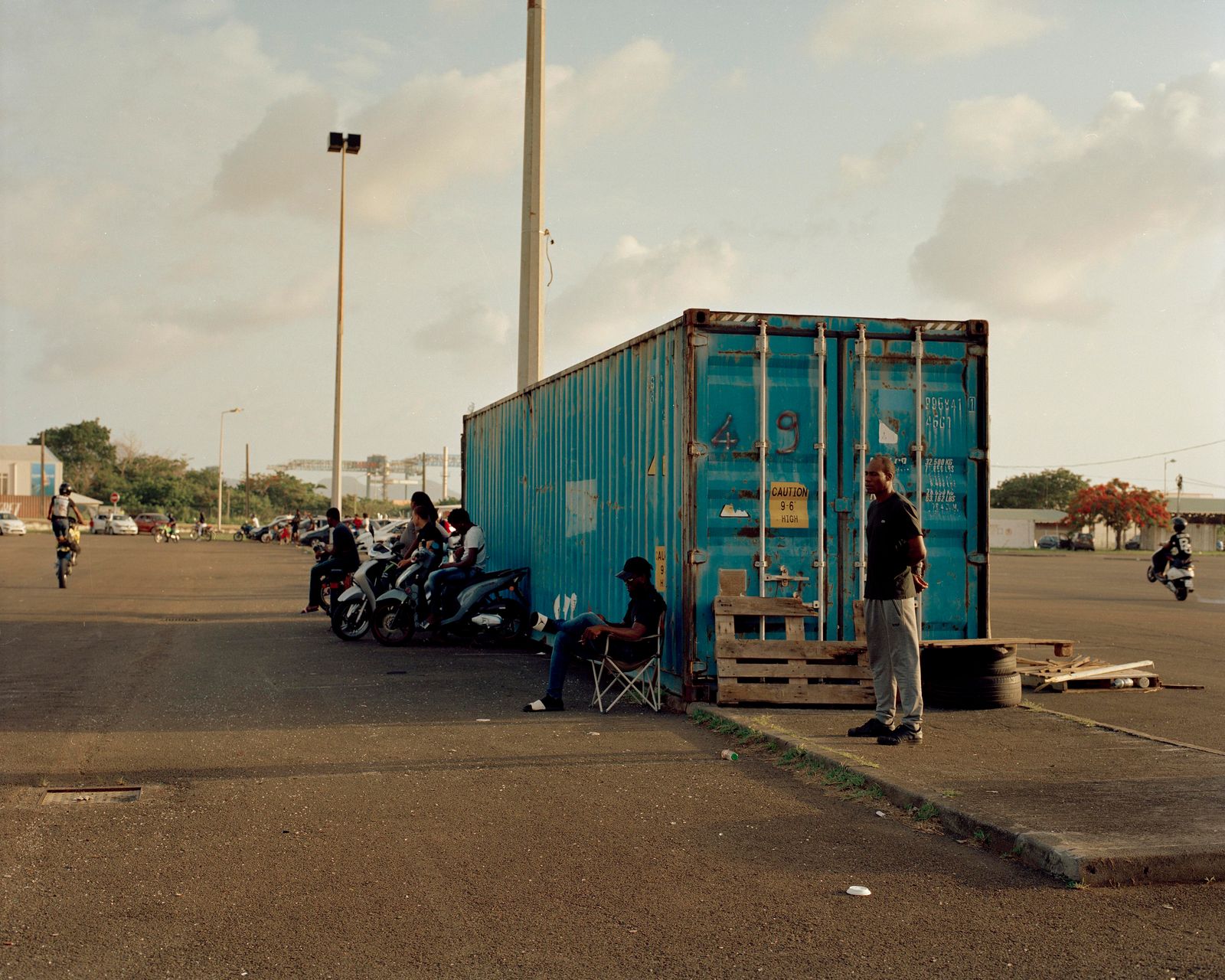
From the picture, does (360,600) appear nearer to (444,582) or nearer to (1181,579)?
(444,582)

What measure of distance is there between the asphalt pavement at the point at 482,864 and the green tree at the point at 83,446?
116184mm

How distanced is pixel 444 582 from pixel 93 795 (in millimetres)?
7842

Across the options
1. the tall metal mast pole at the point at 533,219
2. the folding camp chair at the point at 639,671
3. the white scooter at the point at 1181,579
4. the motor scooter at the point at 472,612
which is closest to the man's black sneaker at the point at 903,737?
the folding camp chair at the point at 639,671

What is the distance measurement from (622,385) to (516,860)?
6.62 meters

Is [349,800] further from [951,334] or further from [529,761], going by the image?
[951,334]

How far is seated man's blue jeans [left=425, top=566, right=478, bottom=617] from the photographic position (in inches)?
559

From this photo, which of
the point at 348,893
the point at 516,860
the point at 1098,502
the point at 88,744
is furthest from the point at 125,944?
the point at 1098,502

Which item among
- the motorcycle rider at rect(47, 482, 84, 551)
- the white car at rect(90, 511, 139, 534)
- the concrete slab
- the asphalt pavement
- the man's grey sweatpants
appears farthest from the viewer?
the white car at rect(90, 511, 139, 534)

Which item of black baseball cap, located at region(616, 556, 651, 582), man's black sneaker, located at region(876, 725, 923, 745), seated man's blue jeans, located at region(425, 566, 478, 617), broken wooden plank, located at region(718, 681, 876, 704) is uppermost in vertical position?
black baseball cap, located at region(616, 556, 651, 582)

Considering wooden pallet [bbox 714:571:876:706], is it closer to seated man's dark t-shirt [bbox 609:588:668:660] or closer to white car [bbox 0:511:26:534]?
seated man's dark t-shirt [bbox 609:588:668:660]

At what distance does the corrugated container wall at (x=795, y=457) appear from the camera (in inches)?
389

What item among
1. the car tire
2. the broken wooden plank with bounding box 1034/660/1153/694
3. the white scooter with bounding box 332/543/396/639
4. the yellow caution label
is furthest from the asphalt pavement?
the white scooter with bounding box 332/543/396/639

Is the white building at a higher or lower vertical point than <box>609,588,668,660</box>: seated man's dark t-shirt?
higher

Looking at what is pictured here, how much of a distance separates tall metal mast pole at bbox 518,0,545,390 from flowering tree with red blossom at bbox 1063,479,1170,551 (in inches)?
3184
